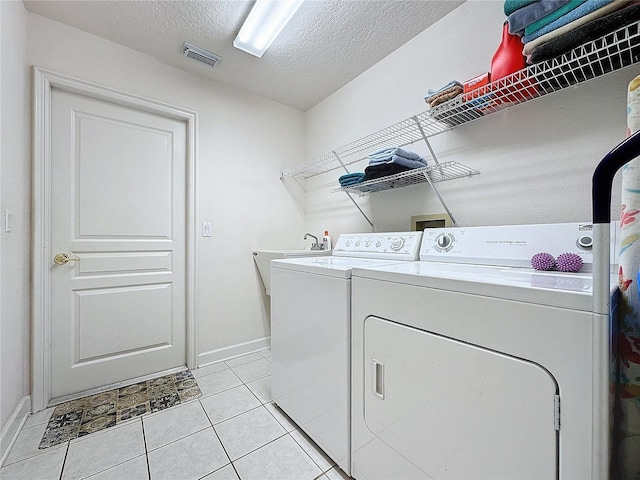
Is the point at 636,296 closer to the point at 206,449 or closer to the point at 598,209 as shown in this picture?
the point at 598,209

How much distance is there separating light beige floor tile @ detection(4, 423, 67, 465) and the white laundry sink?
4.91ft

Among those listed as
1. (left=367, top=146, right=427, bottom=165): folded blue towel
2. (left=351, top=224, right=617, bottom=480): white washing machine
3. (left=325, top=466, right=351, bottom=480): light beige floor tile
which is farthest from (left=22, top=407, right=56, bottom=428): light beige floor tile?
(left=367, top=146, right=427, bottom=165): folded blue towel

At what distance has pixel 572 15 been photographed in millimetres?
912

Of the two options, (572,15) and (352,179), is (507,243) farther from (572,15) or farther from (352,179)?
(352,179)

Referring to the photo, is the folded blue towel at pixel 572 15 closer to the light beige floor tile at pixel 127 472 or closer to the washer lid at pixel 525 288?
the washer lid at pixel 525 288

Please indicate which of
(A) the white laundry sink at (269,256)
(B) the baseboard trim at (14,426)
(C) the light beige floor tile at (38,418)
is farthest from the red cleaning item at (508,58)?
(C) the light beige floor tile at (38,418)

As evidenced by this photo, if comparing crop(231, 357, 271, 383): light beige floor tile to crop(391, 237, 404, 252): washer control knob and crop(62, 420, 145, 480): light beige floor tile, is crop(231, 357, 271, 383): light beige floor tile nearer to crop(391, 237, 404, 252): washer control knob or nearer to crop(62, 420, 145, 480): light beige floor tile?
crop(62, 420, 145, 480): light beige floor tile

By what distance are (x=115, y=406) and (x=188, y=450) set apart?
2.34 ft

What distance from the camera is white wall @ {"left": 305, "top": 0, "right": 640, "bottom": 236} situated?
116cm

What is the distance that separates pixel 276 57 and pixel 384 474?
253cm

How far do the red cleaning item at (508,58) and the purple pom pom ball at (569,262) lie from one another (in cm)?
82

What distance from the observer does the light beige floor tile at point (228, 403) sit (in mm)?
1572

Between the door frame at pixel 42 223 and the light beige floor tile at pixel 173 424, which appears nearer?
the light beige floor tile at pixel 173 424

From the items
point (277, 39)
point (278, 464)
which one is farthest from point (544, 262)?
point (277, 39)
